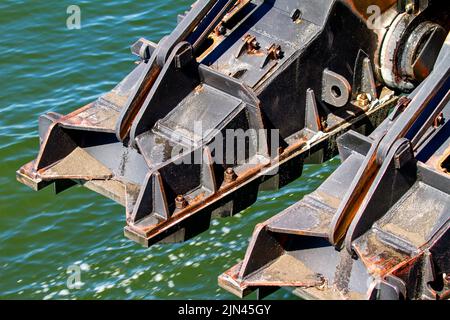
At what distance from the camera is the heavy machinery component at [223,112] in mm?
10977

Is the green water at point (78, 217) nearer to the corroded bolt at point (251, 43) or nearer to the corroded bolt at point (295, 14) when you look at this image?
the corroded bolt at point (251, 43)

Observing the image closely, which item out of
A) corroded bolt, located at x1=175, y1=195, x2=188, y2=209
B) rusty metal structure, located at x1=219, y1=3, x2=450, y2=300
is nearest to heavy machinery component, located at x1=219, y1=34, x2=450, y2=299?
rusty metal structure, located at x1=219, y1=3, x2=450, y2=300

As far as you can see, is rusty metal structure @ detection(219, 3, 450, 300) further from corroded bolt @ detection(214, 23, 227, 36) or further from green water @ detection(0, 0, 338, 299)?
corroded bolt @ detection(214, 23, 227, 36)

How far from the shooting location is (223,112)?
11141mm

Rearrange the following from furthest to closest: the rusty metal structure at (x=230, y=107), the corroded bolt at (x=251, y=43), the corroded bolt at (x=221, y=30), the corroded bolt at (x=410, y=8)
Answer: the corroded bolt at (x=410, y=8)
the corroded bolt at (x=221, y=30)
the corroded bolt at (x=251, y=43)
the rusty metal structure at (x=230, y=107)

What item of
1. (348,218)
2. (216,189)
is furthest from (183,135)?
(348,218)

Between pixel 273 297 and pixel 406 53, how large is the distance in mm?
3028

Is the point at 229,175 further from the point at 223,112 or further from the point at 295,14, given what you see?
the point at 295,14

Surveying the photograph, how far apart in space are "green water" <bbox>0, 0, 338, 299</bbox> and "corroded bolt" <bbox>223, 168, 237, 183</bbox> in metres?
0.72

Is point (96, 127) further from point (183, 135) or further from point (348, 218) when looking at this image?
point (348, 218)

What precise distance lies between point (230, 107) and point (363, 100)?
1635 millimetres

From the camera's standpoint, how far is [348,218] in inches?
391

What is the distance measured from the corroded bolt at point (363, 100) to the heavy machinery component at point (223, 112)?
13 mm

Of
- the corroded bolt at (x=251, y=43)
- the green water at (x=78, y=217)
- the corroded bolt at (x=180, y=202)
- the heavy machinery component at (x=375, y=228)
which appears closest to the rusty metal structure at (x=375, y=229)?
the heavy machinery component at (x=375, y=228)
